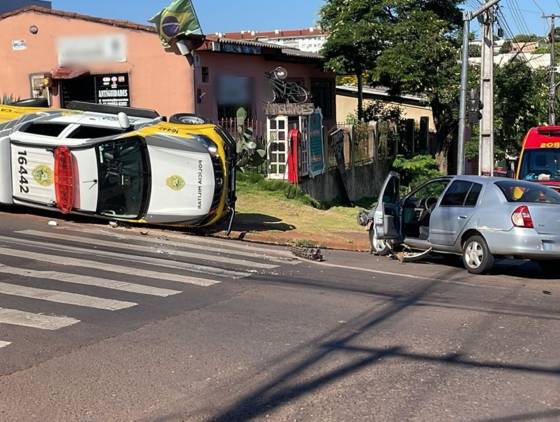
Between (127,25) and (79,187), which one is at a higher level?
(127,25)

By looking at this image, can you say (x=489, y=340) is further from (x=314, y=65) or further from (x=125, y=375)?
(x=314, y=65)

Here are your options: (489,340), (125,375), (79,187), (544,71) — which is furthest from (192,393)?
(544,71)

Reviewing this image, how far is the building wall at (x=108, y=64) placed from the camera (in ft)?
67.2

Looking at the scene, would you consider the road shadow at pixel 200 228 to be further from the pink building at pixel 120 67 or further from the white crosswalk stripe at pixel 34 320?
the pink building at pixel 120 67

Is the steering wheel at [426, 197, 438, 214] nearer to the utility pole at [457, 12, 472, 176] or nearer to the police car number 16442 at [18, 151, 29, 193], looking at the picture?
the police car number 16442 at [18, 151, 29, 193]

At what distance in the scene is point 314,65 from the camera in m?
28.4

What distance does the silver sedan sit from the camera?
10508 mm

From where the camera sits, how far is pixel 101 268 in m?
9.38

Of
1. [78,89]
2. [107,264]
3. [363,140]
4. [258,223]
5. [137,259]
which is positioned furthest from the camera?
[363,140]

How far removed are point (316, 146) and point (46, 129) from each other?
9.97 meters

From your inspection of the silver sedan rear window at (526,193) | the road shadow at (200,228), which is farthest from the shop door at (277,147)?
the silver sedan rear window at (526,193)

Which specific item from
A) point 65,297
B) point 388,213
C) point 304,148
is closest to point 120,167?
point 388,213

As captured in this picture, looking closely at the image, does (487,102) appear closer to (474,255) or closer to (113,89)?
(113,89)

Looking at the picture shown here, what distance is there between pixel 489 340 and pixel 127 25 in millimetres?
16907
